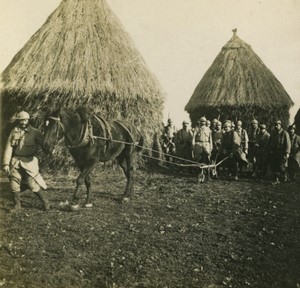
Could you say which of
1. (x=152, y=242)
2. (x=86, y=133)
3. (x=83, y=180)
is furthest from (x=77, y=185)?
(x=152, y=242)

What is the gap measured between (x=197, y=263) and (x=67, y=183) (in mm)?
4523

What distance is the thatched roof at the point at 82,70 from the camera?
9.05m

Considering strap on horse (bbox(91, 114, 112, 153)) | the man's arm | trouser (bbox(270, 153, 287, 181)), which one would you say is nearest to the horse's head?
the man's arm

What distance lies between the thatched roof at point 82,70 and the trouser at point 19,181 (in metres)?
Result: 3.06

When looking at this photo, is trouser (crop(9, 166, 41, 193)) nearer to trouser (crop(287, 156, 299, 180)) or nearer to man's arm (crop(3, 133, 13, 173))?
man's arm (crop(3, 133, 13, 173))

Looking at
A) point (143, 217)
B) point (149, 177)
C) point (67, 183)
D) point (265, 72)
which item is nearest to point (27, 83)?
point (67, 183)

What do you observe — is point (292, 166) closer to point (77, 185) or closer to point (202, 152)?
point (202, 152)

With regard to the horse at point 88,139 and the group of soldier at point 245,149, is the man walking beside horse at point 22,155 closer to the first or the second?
the horse at point 88,139

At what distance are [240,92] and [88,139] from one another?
9.09 metres

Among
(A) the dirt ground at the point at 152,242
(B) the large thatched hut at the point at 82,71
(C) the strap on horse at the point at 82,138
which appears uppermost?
(B) the large thatched hut at the point at 82,71

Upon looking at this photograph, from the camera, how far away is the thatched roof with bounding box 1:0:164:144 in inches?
356

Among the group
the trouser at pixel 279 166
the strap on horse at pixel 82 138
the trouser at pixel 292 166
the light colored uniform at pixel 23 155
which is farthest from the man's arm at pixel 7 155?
the trouser at pixel 292 166

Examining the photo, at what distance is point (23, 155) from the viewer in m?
6.18

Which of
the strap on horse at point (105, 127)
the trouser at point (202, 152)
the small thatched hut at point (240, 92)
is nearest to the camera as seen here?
the strap on horse at point (105, 127)
